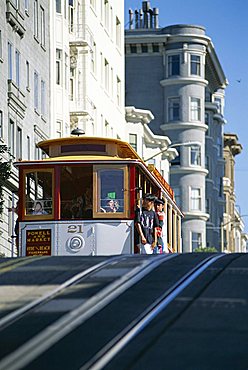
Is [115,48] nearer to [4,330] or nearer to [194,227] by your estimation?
[194,227]

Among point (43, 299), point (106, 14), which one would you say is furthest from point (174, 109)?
point (43, 299)

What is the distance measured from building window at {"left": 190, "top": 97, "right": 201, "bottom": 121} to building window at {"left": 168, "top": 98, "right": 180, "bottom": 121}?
1.03m

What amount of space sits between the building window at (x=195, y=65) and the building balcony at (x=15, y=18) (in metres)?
45.8

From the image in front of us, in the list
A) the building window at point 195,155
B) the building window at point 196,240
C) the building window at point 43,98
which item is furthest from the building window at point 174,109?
the building window at point 43,98

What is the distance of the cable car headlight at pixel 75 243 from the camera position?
28.3 meters

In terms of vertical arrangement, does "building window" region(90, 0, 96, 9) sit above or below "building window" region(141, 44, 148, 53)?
below

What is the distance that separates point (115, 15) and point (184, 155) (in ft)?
78.7

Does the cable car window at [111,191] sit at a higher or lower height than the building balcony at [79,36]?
lower

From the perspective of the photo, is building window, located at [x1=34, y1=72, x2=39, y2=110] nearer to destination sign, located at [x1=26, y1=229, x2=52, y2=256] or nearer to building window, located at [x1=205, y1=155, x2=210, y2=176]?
destination sign, located at [x1=26, y1=229, x2=52, y2=256]

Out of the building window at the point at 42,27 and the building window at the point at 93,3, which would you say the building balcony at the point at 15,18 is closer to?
the building window at the point at 42,27

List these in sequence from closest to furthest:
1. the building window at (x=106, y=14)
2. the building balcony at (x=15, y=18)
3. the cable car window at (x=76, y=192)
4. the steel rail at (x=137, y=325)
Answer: the steel rail at (x=137, y=325)
the cable car window at (x=76, y=192)
the building balcony at (x=15, y=18)
the building window at (x=106, y=14)

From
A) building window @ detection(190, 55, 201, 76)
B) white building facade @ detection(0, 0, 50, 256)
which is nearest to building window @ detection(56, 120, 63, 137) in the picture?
white building facade @ detection(0, 0, 50, 256)

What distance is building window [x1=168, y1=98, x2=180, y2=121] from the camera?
9756 cm

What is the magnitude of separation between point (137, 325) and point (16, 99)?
37097mm
